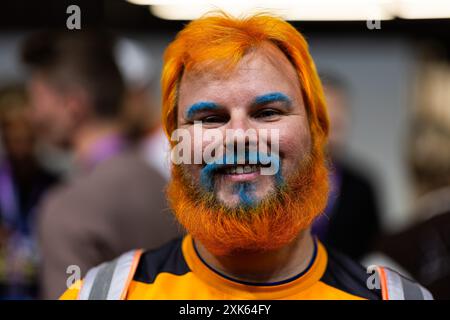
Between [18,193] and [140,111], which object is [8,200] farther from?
[140,111]

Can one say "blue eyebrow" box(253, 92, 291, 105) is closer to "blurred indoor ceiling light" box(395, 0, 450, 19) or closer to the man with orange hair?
the man with orange hair

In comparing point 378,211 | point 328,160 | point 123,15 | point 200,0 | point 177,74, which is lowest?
point 378,211

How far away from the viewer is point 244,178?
4.62ft

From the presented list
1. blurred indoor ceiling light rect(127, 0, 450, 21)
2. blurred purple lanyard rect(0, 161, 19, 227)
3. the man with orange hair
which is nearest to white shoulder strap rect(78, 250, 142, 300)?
the man with orange hair

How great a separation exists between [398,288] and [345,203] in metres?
1.90

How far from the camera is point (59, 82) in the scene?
2.48 metres

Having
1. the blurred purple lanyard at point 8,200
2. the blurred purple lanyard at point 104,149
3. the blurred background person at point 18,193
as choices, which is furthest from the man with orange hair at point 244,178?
the blurred purple lanyard at point 8,200

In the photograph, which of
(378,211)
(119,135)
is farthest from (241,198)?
(378,211)

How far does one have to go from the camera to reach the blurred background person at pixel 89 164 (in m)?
2.14

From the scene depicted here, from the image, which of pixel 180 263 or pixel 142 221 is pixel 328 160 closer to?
pixel 180 263

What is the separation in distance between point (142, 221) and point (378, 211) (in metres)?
1.73

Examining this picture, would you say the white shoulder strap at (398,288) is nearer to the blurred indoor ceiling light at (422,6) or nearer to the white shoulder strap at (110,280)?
the white shoulder strap at (110,280)

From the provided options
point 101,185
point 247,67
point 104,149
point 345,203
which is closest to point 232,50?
point 247,67

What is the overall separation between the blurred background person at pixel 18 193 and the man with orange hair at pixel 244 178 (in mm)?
1530
